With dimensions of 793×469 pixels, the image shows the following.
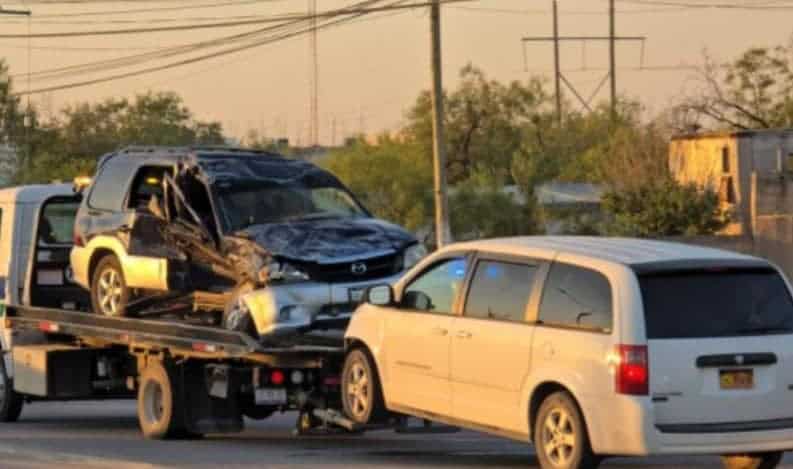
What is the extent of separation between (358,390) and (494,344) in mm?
2032

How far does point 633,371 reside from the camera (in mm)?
11203

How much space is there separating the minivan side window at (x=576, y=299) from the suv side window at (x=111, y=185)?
665 centimetres

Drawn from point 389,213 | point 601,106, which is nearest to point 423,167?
point 389,213

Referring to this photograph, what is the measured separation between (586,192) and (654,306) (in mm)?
57871

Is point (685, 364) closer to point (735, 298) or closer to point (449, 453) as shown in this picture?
point (735, 298)

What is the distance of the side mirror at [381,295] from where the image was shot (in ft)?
44.1

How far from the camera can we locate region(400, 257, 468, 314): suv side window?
13.1 metres

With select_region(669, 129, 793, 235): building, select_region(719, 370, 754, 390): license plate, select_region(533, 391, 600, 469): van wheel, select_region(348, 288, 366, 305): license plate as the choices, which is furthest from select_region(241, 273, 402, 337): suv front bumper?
select_region(669, 129, 793, 235): building

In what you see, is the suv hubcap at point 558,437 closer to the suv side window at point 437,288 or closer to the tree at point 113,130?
the suv side window at point 437,288

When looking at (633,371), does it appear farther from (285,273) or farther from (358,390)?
(285,273)

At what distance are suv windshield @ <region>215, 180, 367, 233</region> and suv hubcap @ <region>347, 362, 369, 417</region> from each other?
7.92 ft

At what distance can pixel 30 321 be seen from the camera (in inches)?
696

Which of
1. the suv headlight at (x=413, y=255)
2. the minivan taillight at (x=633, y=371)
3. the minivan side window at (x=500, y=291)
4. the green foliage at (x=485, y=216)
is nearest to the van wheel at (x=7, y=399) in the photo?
the suv headlight at (x=413, y=255)

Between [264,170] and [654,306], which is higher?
[264,170]
